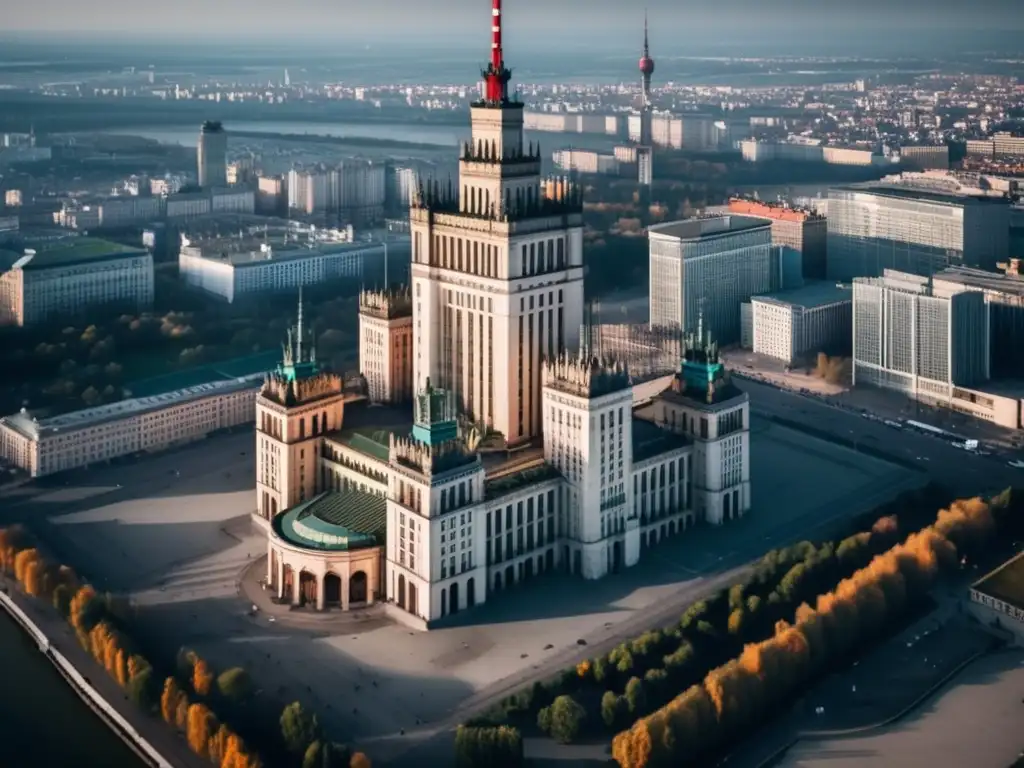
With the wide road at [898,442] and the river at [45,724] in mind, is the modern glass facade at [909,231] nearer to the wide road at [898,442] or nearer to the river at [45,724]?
the wide road at [898,442]

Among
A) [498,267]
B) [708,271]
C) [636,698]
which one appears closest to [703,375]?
[498,267]

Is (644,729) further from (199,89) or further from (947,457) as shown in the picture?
(199,89)

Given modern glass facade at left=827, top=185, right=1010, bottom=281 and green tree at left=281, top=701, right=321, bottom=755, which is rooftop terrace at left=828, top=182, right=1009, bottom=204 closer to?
modern glass facade at left=827, top=185, right=1010, bottom=281

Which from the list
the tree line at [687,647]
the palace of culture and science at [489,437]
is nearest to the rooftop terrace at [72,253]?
the palace of culture and science at [489,437]

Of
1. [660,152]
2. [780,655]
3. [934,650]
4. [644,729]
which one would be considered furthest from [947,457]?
[660,152]

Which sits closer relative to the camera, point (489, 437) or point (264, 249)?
point (489, 437)

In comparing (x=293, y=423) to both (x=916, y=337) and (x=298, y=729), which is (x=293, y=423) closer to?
(x=298, y=729)
